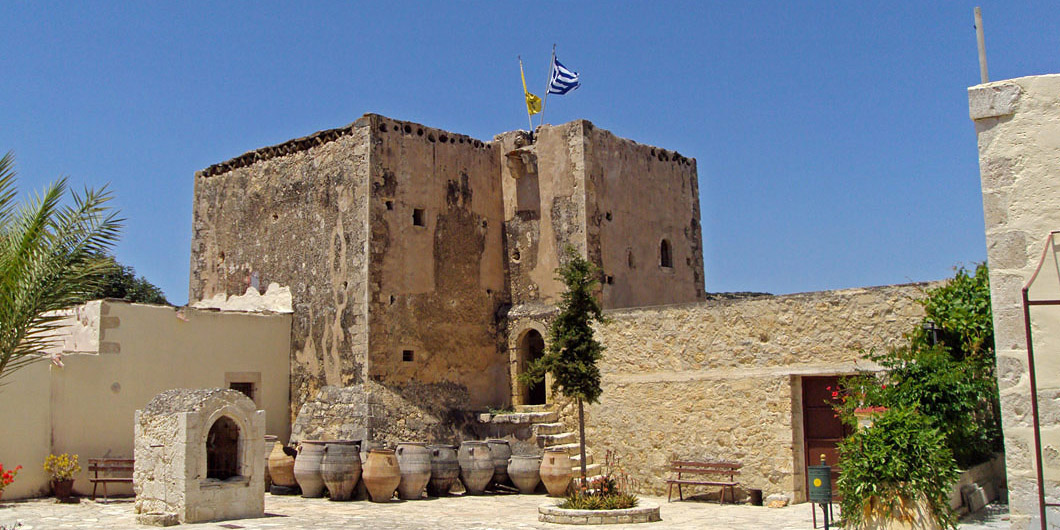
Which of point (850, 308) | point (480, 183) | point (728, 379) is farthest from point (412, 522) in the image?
point (480, 183)

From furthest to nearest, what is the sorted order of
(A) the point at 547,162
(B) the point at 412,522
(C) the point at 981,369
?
(A) the point at 547,162, (B) the point at 412,522, (C) the point at 981,369

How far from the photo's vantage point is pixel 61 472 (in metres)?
14.6

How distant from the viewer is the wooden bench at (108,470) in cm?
1509

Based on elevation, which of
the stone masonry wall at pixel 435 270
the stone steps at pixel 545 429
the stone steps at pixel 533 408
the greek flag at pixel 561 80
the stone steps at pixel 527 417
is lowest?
the stone steps at pixel 545 429

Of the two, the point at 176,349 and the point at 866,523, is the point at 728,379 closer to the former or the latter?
the point at 866,523

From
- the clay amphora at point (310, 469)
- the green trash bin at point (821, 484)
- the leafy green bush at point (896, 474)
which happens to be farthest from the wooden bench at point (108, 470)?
the leafy green bush at point (896, 474)

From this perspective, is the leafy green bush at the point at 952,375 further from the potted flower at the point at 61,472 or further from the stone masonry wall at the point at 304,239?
the potted flower at the point at 61,472

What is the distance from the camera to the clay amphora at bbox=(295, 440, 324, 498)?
15586mm

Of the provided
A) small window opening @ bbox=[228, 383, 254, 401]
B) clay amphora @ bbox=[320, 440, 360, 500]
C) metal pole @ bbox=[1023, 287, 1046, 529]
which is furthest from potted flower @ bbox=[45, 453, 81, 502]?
metal pole @ bbox=[1023, 287, 1046, 529]

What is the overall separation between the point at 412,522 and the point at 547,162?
8.85 metres

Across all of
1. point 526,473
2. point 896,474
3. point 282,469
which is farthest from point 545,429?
point 896,474

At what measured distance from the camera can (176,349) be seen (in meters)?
17.5

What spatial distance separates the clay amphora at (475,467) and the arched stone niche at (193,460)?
3.84 m

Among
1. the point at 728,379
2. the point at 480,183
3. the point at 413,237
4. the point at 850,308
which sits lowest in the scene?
the point at 728,379
